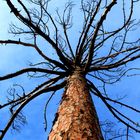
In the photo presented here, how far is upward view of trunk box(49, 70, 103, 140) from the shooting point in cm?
309

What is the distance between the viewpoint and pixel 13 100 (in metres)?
5.80

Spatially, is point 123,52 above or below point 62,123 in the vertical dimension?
above

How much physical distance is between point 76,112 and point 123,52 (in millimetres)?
2816

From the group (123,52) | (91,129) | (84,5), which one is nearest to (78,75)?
(123,52)

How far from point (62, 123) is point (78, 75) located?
67.6 inches

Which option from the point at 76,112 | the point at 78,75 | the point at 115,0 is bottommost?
the point at 76,112

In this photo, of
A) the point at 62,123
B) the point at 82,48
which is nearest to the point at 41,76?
the point at 82,48

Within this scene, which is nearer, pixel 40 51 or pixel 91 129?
pixel 91 129

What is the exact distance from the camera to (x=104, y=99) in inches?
228

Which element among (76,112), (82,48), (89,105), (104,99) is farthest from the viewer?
(82,48)

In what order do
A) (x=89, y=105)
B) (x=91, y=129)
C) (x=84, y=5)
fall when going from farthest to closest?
(x=84, y=5) → (x=89, y=105) → (x=91, y=129)

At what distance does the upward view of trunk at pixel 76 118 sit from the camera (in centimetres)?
309

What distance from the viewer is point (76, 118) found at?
11.3 feet

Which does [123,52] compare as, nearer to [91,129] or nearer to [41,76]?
[41,76]
